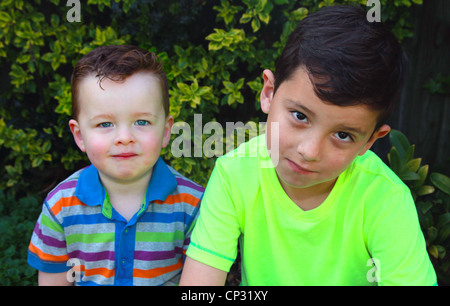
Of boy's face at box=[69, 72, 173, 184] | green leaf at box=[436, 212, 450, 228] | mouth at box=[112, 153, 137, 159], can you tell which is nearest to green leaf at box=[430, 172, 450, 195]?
green leaf at box=[436, 212, 450, 228]

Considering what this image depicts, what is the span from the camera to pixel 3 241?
8.86 feet

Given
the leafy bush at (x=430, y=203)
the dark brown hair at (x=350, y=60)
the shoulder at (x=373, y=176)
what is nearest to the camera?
the dark brown hair at (x=350, y=60)

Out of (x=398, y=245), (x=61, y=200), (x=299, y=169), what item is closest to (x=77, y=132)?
(x=61, y=200)

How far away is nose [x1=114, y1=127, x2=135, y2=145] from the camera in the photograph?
1661mm

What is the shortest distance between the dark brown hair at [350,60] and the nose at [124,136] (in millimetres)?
643

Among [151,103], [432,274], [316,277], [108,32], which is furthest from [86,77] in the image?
[432,274]

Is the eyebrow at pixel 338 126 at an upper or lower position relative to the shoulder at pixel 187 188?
upper

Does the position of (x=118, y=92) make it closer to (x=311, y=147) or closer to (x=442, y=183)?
(x=311, y=147)

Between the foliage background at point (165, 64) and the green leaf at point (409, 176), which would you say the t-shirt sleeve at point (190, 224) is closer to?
the foliage background at point (165, 64)

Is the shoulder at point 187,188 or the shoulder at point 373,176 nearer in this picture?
the shoulder at point 373,176

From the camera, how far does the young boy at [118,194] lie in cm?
169

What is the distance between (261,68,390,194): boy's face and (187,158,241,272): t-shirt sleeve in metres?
0.28

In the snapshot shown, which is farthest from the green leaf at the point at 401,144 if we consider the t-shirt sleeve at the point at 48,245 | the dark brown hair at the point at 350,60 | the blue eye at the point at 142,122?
the t-shirt sleeve at the point at 48,245

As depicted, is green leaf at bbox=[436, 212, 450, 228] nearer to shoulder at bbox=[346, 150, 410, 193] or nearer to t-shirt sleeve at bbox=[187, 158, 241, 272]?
shoulder at bbox=[346, 150, 410, 193]
